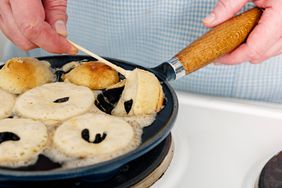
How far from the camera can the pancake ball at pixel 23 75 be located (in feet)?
2.92

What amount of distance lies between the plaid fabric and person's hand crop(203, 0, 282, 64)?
213 millimetres

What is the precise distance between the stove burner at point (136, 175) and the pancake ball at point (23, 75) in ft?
0.76

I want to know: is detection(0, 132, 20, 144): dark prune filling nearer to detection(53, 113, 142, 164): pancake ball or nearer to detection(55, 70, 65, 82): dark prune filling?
detection(53, 113, 142, 164): pancake ball

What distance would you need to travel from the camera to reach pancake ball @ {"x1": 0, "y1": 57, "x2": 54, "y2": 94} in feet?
2.92

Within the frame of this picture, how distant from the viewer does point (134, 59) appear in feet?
4.14

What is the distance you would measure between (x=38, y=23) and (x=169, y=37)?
411 mm

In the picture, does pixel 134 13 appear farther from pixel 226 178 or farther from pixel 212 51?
pixel 226 178

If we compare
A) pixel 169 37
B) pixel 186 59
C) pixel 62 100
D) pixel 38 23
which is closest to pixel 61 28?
pixel 38 23

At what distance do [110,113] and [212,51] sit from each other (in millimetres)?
237

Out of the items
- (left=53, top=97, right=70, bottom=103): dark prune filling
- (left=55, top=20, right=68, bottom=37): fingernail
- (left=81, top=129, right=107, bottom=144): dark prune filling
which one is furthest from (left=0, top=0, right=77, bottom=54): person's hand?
(left=81, top=129, right=107, bottom=144): dark prune filling

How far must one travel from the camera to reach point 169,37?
1192mm

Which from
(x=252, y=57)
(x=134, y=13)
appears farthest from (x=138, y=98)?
(x=134, y=13)

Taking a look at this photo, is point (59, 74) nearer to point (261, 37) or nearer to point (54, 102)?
point (54, 102)

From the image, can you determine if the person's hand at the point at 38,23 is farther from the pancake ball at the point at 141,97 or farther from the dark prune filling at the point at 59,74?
the pancake ball at the point at 141,97
